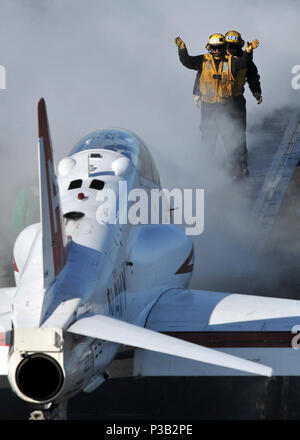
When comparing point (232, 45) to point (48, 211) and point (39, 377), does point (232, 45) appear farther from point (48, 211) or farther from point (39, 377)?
point (39, 377)

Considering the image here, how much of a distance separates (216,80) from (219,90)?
0.99 feet

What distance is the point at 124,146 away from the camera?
14.8 meters

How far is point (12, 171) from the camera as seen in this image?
854 inches

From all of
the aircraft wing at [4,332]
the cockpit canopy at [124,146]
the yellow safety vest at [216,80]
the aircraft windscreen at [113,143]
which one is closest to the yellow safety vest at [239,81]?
the yellow safety vest at [216,80]

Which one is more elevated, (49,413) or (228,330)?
(228,330)

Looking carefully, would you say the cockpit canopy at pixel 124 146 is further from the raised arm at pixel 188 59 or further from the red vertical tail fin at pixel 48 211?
the raised arm at pixel 188 59

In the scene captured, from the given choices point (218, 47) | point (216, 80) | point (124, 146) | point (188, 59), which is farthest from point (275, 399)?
point (188, 59)

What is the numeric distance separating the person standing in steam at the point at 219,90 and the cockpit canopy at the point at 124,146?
6614 millimetres

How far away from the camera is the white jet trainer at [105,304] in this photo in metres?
9.06

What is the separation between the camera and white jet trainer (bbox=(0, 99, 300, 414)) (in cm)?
906

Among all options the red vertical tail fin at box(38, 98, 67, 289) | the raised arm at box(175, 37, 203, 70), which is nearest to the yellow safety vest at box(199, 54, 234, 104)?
the raised arm at box(175, 37, 203, 70)

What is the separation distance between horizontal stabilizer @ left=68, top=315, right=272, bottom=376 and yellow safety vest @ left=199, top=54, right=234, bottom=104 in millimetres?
13242

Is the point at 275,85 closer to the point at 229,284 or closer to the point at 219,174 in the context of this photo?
the point at 219,174

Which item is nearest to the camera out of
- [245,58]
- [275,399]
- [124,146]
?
[275,399]
